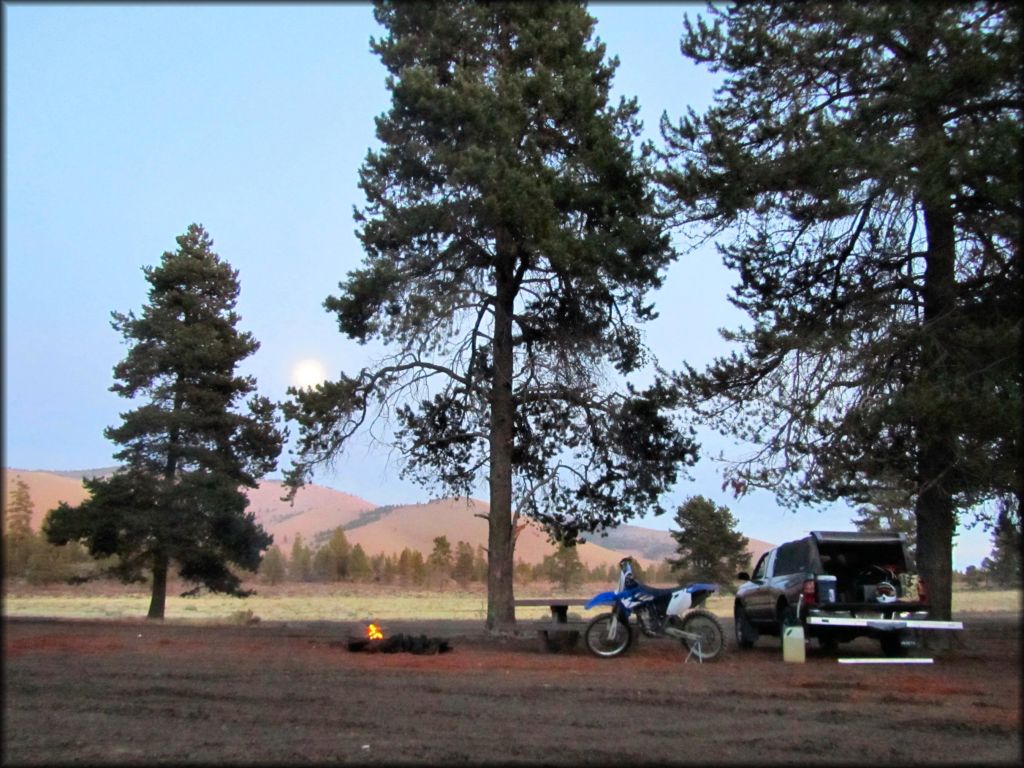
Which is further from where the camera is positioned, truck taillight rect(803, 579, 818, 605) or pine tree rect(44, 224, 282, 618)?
pine tree rect(44, 224, 282, 618)

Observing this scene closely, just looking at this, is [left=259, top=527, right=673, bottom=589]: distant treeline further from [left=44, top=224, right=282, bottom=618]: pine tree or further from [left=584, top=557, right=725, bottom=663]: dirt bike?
[left=584, top=557, right=725, bottom=663]: dirt bike

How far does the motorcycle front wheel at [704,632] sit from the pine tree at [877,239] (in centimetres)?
272

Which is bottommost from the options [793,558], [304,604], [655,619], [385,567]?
[304,604]

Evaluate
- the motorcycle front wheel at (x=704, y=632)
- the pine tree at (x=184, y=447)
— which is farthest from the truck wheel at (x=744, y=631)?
the pine tree at (x=184, y=447)

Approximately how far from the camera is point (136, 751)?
300 inches

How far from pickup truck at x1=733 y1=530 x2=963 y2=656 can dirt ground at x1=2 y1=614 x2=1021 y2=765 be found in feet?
2.31

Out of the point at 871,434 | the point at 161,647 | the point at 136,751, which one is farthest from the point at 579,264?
the point at 136,751

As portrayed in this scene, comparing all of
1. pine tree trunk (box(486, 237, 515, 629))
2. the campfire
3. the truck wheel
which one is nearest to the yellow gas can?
the truck wheel

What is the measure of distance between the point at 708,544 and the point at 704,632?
14888mm

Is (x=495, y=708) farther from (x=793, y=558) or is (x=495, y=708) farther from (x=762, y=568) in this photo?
(x=762, y=568)

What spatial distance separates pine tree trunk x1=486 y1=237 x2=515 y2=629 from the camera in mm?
20859

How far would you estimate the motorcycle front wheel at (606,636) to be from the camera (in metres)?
16.3

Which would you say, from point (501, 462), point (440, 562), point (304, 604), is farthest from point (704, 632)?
point (440, 562)

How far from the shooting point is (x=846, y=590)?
54.9ft
